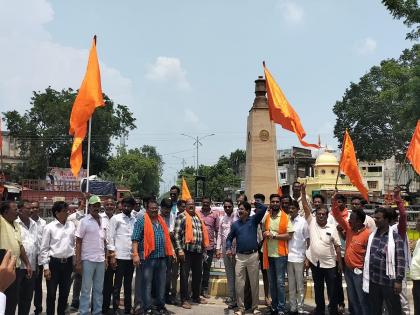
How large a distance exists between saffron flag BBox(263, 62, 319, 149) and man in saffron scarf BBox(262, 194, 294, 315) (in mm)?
2399

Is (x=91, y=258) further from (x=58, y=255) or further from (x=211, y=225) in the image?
(x=211, y=225)

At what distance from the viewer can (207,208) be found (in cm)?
870

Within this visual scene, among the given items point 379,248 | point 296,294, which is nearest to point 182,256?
point 296,294

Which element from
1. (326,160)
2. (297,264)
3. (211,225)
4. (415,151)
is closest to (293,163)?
(326,160)

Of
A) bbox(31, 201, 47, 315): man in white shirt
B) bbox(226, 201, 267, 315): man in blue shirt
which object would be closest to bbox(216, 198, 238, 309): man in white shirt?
bbox(226, 201, 267, 315): man in blue shirt

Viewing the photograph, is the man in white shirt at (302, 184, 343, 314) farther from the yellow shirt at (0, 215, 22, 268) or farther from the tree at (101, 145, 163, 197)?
the tree at (101, 145, 163, 197)

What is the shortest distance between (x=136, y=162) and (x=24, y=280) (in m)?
62.2

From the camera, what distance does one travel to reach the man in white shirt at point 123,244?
7.12 m

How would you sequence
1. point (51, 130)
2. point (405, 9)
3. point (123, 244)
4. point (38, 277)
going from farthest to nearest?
point (51, 130), point (405, 9), point (123, 244), point (38, 277)

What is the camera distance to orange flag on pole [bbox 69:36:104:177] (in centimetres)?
880

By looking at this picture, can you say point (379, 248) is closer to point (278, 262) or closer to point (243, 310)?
point (278, 262)

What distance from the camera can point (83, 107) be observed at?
9086 mm

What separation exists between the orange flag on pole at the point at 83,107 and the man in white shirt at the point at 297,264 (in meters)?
4.07

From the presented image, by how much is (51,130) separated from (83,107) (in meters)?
37.6
